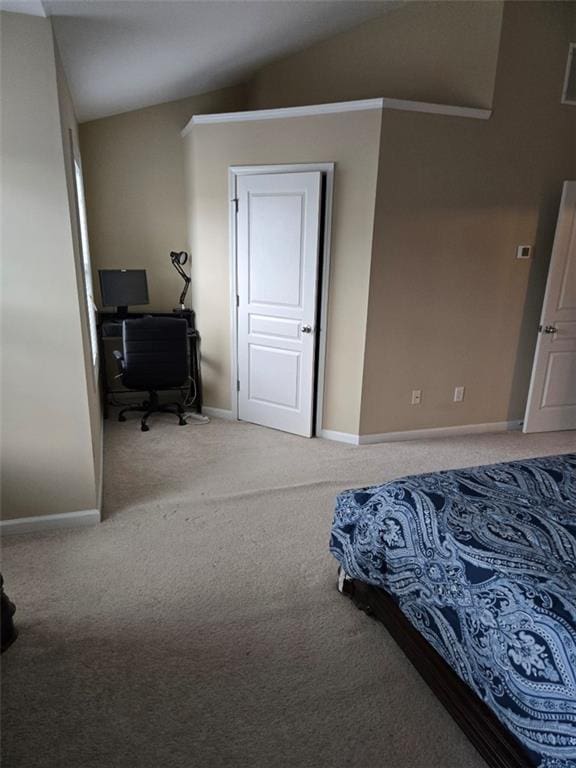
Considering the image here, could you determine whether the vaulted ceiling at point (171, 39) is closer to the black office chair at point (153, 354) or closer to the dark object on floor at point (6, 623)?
the black office chair at point (153, 354)

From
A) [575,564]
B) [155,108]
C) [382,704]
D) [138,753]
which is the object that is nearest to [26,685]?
[138,753]

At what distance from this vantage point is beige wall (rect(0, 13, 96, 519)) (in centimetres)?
211

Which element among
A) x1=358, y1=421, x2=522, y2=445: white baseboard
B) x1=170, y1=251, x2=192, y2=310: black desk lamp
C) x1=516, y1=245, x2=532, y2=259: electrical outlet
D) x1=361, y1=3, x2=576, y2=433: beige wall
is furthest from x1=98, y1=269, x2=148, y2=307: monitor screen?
x1=516, y1=245, x2=532, y2=259: electrical outlet

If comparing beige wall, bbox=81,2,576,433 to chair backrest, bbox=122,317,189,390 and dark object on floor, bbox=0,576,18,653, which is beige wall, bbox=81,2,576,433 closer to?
chair backrest, bbox=122,317,189,390

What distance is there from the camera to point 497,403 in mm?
4188

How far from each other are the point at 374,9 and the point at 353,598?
382 cm

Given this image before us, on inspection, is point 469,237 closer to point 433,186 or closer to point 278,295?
point 433,186

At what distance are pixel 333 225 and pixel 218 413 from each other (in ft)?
6.25

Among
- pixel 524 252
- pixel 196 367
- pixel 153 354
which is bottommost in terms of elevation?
pixel 196 367

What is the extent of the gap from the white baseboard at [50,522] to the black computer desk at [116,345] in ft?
5.70

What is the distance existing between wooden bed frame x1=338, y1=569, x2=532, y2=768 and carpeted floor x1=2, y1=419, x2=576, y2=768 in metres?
0.09

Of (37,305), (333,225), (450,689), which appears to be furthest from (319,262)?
(450,689)

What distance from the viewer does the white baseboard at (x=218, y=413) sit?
171 inches

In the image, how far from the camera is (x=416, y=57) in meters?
3.53
